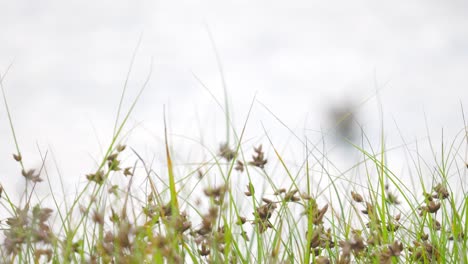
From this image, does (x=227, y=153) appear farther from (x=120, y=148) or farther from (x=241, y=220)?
(x=120, y=148)

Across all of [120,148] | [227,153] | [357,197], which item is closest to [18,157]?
[120,148]

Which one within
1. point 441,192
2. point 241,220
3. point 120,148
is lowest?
point 241,220

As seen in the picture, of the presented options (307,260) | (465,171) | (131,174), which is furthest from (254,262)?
(465,171)

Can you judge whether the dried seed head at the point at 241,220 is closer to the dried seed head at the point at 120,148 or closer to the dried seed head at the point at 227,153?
the dried seed head at the point at 227,153

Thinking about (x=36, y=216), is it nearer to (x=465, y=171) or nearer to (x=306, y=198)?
(x=306, y=198)

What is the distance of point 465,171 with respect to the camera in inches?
136

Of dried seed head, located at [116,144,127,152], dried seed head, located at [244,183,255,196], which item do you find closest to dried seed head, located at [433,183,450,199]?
dried seed head, located at [244,183,255,196]

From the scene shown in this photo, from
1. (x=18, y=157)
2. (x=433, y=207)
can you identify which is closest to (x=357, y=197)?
(x=433, y=207)

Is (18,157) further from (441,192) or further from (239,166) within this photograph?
(441,192)

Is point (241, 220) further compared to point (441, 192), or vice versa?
point (441, 192)

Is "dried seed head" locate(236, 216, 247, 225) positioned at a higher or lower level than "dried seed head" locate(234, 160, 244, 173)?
lower

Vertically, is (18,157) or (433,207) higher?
(18,157)

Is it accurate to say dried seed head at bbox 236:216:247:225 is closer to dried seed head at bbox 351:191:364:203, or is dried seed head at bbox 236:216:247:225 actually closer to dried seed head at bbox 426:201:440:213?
dried seed head at bbox 351:191:364:203

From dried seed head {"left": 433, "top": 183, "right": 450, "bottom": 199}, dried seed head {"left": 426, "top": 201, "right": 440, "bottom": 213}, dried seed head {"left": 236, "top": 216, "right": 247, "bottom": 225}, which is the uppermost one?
dried seed head {"left": 433, "top": 183, "right": 450, "bottom": 199}
